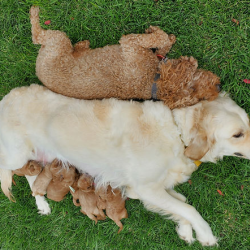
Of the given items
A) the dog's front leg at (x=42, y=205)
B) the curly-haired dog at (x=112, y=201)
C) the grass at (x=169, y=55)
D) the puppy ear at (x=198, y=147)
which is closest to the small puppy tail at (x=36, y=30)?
the grass at (x=169, y=55)

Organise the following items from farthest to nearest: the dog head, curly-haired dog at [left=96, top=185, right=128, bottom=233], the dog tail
A: 1. the dog tail
2. curly-haired dog at [left=96, top=185, right=128, bottom=233]
3. the dog head

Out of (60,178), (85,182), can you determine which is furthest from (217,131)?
(60,178)

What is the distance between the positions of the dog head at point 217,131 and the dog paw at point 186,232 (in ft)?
4.54

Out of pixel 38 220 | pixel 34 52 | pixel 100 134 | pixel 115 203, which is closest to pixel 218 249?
pixel 115 203

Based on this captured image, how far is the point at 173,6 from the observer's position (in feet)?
12.6

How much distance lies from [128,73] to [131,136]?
0.85 meters

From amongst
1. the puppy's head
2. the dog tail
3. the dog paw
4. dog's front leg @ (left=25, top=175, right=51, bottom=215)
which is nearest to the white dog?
the puppy's head

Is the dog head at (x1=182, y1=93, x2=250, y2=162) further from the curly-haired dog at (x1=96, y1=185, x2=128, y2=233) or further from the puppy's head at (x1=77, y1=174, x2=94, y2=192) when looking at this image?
the puppy's head at (x1=77, y1=174, x2=94, y2=192)

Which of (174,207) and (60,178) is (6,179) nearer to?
(60,178)

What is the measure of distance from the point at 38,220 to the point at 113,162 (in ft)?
7.94

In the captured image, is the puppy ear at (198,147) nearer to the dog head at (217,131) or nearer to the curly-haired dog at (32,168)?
the dog head at (217,131)

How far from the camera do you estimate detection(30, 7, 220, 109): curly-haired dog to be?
3.31m

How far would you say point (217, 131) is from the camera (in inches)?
127

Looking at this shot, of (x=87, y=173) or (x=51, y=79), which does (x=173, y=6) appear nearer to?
(x=51, y=79)
